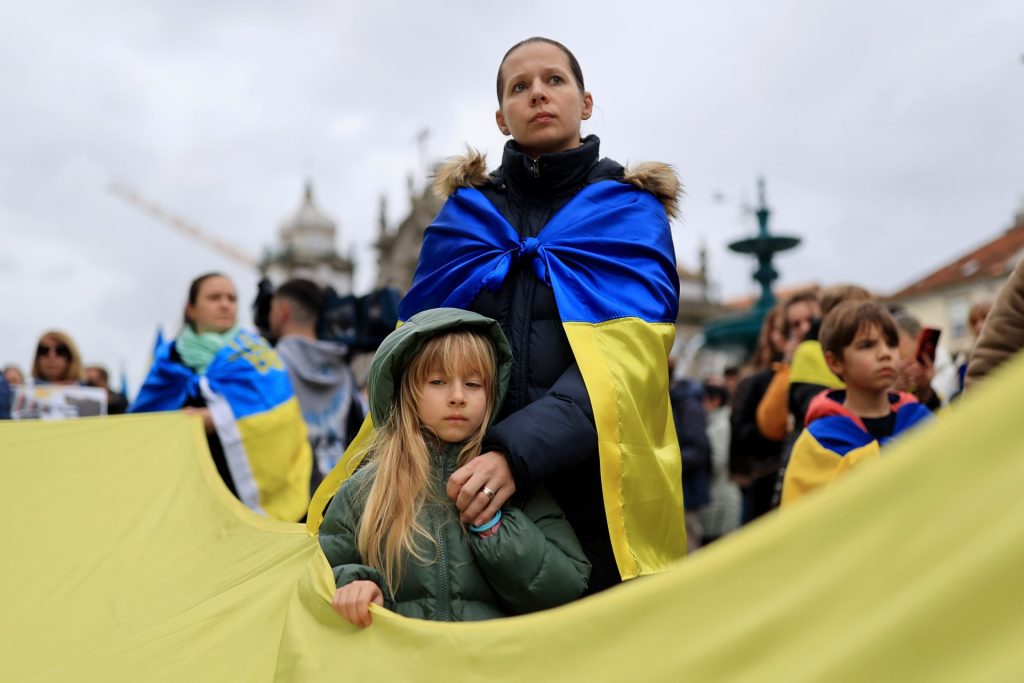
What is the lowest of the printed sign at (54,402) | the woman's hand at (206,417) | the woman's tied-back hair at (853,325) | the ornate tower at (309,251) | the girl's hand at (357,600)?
the girl's hand at (357,600)

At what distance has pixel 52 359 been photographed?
7082 mm

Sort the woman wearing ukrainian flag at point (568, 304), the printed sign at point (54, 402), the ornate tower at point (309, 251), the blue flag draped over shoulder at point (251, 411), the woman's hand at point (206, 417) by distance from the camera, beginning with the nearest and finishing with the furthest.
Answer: the woman wearing ukrainian flag at point (568, 304), the woman's hand at point (206, 417), the blue flag draped over shoulder at point (251, 411), the printed sign at point (54, 402), the ornate tower at point (309, 251)

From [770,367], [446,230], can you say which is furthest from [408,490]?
[770,367]

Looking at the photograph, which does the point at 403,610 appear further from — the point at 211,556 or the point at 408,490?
the point at 211,556

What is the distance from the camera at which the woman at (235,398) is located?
5402 millimetres

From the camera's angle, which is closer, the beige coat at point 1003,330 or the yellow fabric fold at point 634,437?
the yellow fabric fold at point 634,437

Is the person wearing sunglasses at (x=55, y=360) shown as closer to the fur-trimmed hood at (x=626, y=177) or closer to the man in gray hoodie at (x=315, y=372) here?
the man in gray hoodie at (x=315, y=372)

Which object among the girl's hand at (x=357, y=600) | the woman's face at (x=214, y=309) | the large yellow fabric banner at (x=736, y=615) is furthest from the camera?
the woman's face at (x=214, y=309)

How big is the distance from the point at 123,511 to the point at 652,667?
3231mm

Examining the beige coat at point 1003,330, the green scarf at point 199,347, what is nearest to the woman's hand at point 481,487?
the beige coat at point 1003,330

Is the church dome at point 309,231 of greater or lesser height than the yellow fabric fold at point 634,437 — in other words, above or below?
above

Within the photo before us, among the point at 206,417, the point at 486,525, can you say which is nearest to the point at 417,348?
the point at 486,525

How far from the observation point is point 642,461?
2.50m

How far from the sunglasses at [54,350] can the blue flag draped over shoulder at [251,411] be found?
1745 millimetres
